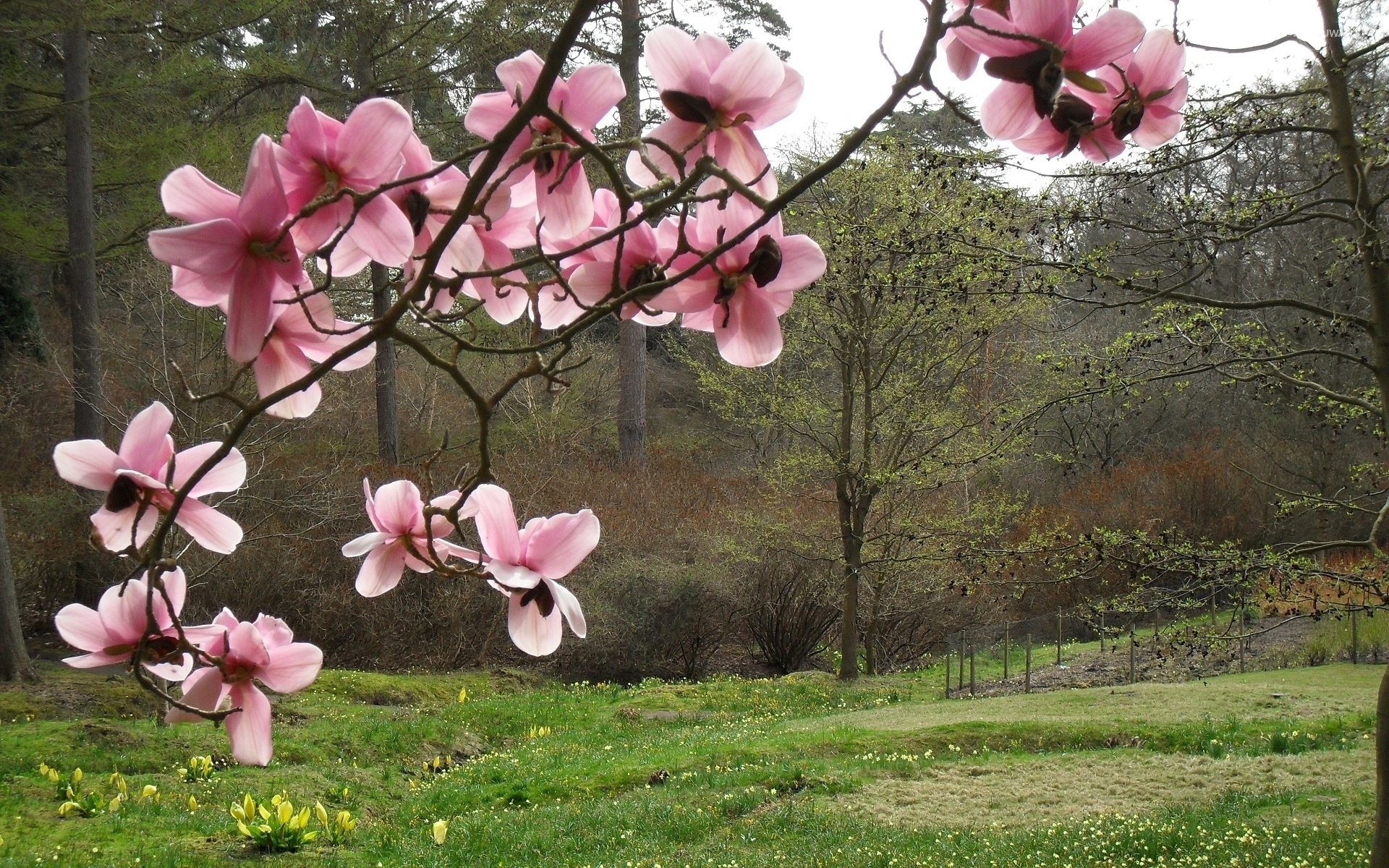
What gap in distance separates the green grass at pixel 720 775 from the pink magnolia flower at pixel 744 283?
4744 millimetres

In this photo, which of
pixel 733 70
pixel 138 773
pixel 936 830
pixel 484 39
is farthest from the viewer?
pixel 484 39

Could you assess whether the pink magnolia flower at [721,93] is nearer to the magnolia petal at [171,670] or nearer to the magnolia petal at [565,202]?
the magnolia petal at [565,202]

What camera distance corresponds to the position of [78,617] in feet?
2.27

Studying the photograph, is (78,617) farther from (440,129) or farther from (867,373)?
(440,129)

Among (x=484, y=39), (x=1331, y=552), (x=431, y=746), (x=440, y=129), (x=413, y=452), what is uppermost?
(x=484, y=39)

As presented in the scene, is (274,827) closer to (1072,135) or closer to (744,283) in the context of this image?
(744,283)

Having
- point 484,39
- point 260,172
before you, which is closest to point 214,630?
point 260,172

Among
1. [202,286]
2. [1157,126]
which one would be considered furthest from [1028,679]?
[202,286]

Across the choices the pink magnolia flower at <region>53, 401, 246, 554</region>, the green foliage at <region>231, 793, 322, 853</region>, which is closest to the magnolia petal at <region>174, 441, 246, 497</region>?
the pink magnolia flower at <region>53, 401, 246, 554</region>

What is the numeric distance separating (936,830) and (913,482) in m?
7.31

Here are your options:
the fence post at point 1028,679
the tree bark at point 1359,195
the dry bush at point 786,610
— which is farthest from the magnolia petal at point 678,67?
the dry bush at point 786,610

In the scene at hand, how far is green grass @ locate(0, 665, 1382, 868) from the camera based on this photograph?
5137 millimetres

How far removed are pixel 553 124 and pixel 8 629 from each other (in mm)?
10478

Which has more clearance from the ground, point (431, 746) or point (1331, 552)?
point (1331, 552)
